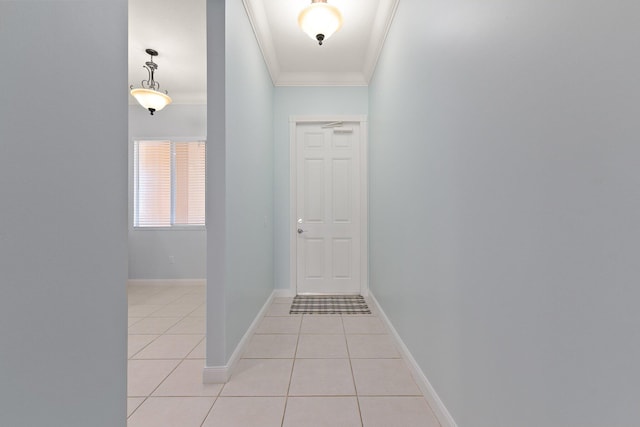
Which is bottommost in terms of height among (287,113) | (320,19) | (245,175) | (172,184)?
(245,175)

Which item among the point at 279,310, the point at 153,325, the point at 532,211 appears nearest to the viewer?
the point at 532,211

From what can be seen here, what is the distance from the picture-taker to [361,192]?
384cm

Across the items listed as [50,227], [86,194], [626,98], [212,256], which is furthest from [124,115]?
[626,98]

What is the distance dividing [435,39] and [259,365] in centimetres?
233

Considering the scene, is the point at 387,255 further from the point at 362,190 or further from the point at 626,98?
the point at 626,98

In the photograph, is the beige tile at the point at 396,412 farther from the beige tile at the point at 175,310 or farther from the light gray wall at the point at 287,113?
the beige tile at the point at 175,310

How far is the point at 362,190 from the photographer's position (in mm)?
3838

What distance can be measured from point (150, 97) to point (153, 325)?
250cm

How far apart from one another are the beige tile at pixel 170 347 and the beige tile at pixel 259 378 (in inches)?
21.4

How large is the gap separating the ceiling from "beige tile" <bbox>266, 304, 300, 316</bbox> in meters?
2.72

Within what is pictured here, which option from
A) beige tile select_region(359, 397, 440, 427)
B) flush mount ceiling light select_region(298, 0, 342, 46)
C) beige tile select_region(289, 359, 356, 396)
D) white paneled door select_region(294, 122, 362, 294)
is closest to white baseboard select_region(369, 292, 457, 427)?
beige tile select_region(359, 397, 440, 427)

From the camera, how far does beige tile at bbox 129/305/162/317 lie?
10.7ft

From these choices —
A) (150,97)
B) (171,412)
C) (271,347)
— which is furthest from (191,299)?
(150,97)

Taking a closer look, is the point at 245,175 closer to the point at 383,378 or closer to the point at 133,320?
the point at 383,378
